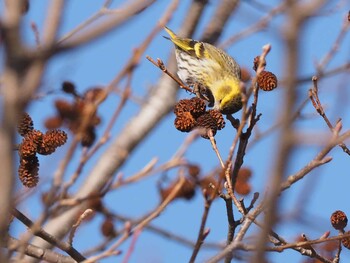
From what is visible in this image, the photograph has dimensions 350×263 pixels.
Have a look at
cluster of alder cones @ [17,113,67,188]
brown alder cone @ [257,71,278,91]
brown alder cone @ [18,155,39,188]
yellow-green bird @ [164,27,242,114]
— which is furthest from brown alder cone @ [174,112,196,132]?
yellow-green bird @ [164,27,242,114]

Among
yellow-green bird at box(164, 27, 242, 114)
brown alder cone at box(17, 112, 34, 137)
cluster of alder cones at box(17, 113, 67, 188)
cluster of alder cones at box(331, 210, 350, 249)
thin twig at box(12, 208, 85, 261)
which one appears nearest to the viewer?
thin twig at box(12, 208, 85, 261)

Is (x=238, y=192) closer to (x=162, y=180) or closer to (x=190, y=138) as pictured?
(x=162, y=180)

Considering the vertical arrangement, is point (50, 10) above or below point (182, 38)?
below

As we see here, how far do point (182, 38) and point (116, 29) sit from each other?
A: 4.92m

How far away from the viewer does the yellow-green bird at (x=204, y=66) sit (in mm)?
5836

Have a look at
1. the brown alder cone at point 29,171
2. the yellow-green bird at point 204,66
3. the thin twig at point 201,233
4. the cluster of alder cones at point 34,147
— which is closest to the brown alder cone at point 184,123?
the cluster of alder cones at point 34,147

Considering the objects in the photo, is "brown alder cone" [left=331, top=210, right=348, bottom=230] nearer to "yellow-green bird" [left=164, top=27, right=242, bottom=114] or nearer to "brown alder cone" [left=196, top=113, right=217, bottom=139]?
"brown alder cone" [left=196, top=113, right=217, bottom=139]

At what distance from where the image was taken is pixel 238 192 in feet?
13.9

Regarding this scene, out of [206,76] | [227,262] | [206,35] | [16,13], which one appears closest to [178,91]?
[206,76]

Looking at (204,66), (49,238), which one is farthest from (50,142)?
(204,66)

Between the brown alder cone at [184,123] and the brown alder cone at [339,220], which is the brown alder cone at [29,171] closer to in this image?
Result: the brown alder cone at [184,123]

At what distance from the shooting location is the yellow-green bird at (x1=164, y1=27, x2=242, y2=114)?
5836 millimetres

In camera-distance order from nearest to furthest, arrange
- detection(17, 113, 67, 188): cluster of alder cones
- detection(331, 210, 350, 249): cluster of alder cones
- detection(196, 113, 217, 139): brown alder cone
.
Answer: detection(17, 113, 67, 188): cluster of alder cones < detection(331, 210, 350, 249): cluster of alder cones < detection(196, 113, 217, 139): brown alder cone

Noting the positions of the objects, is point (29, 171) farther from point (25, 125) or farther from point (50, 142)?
point (25, 125)
